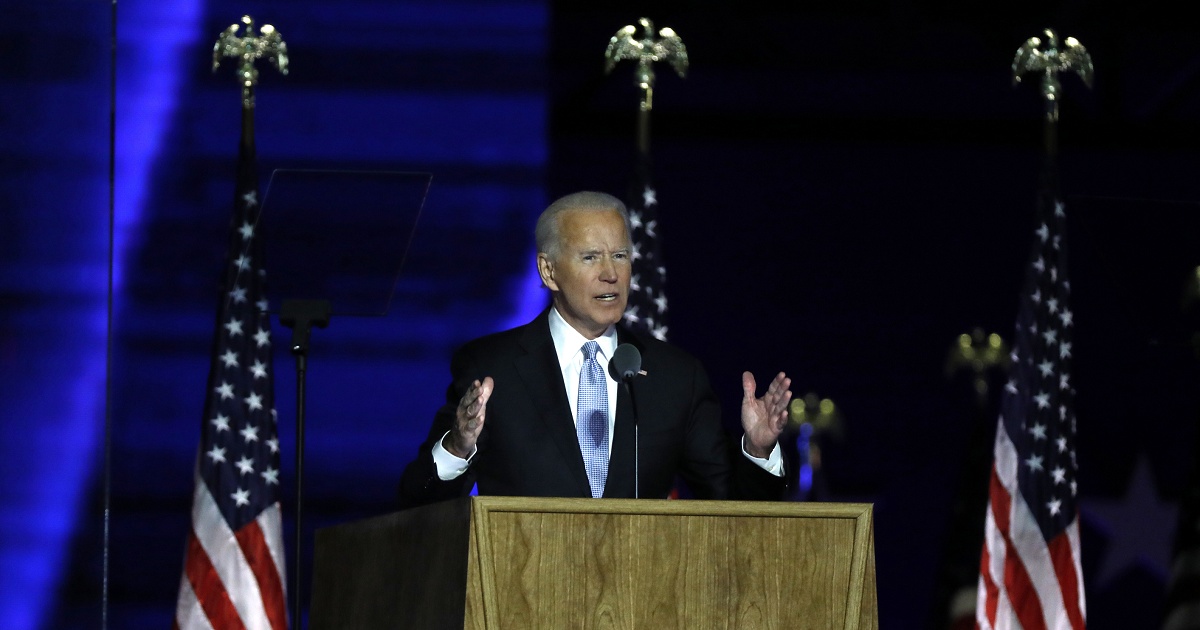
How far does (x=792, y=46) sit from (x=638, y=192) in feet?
11.0

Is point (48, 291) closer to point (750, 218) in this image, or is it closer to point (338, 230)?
point (338, 230)

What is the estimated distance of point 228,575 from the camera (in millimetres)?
4656

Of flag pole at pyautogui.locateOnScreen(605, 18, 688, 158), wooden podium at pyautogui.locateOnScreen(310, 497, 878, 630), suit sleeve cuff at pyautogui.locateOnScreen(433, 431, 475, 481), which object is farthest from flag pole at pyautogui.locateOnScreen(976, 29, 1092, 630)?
wooden podium at pyautogui.locateOnScreen(310, 497, 878, 630)

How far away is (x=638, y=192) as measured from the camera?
5.35 meters

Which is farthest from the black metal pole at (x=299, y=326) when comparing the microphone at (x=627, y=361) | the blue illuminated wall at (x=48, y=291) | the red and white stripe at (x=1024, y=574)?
the red and white stripe at (x=1024, y=574)

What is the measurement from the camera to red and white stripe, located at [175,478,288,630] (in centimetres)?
462

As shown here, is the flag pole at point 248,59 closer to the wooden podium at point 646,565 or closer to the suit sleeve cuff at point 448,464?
the suit sleeve cuff at point 448,464

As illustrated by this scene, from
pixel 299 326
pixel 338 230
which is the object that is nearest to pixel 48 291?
pixel 299 326

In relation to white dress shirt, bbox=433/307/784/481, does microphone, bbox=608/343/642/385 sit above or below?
below

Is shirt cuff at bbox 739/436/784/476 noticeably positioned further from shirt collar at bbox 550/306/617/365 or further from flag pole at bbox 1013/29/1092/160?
flag pole at bbox 1013/29/1092/160

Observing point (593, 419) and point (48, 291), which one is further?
point (593, 419)

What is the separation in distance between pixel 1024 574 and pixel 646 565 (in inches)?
136

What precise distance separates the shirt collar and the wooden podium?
819mm

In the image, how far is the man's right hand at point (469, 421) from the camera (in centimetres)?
229
